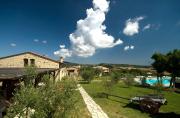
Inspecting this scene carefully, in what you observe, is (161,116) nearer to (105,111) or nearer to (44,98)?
(105,111)

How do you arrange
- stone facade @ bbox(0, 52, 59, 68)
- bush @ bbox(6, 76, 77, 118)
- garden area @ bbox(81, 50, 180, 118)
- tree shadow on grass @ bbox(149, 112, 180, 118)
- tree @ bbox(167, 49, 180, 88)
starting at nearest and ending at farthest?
bush @ bbox(6, 76, 77, 118) → tree shadow on grass @ bbox(149, 112, 180, 118) → garden area @ bbox(81, 50, 180, 118) → stone facade @ bbox(0, 52, 59, 68) → tree @ bbox(167, 49, 180, 88)

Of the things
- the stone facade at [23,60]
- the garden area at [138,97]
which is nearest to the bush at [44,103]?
the garden area at [138,97]

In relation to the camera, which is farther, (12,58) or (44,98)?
(12,58)

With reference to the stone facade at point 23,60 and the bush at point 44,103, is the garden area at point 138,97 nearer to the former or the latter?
the bush at point 44,103

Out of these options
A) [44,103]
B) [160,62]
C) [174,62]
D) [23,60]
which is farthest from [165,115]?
[23,60]

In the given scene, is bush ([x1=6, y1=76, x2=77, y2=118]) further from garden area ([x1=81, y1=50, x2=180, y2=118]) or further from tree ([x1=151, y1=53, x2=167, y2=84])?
tree ([x1=151, y1=53, x2=167, y2=84])

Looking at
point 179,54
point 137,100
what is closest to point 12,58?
point 137,100

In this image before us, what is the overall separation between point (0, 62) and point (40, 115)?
35.6 metres

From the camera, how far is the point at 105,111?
61.0ft

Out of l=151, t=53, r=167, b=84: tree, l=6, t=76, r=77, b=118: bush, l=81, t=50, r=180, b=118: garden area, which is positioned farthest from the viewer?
l=151, t=53, r=167, b=84: tree

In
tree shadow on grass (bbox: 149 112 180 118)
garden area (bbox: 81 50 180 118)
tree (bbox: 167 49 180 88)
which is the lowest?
tree shadow on grass (bbox: 149 112 180 118)

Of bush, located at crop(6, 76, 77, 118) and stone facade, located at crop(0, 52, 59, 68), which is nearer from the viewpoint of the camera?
bush, located at crop(6, 76, 77, 118)

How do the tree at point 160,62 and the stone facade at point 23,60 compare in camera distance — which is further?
the tree at point 160,62

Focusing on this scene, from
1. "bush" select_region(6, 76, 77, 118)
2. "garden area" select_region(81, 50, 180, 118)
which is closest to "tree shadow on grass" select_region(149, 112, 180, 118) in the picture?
"garden area" select_region(81, 50, 180, 118)
